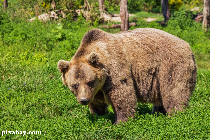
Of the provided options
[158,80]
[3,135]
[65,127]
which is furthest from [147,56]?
[3,135]

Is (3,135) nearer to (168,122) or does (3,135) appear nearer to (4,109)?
(4,109)

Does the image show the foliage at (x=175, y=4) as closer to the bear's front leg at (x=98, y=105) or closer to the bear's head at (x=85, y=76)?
the bear's front leg at (x=98, y=105)

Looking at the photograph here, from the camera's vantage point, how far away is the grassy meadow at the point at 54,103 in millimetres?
4902

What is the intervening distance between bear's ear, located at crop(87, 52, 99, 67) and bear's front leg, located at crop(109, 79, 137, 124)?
21.9 inches

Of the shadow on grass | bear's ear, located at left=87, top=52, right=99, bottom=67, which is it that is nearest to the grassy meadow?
the shadow on grass

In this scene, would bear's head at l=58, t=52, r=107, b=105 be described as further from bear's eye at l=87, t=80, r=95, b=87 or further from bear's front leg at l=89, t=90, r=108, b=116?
bear's front leg at l=89, t=90, r=108, b=116

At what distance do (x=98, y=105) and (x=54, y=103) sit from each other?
97 centimetres

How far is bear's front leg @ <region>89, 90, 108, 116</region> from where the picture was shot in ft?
18.5

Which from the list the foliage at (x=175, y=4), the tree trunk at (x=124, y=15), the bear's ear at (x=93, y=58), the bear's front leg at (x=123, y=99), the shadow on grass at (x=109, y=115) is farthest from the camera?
the foliage at (x=175, y=4)

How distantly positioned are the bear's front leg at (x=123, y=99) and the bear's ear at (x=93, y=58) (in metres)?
0.56

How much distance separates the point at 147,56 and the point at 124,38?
21.5 inches

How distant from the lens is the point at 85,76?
503 cm

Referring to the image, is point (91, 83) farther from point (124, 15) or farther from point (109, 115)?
point (124, 15)

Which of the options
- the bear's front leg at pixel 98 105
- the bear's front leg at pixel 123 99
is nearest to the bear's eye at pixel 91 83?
the bear's front leg at pixel 123 99
